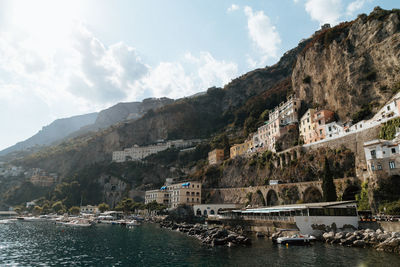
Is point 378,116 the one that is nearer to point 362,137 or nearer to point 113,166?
point 362,137

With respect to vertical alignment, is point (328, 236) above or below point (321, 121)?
below

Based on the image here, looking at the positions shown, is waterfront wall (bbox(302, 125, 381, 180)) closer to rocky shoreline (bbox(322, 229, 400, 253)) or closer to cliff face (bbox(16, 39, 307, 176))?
rocky shoreline (bbox(322, 229, 400, 253))

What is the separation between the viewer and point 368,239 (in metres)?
30.9

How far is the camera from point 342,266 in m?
22.4

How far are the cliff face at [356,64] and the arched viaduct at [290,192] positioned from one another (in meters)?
19.4

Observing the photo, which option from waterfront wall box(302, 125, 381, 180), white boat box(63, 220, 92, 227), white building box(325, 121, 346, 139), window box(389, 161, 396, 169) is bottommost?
white boat box(63, 220, 92, 227)

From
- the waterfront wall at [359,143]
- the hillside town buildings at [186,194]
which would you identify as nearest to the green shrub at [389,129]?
the waterfront wall at [359,143]

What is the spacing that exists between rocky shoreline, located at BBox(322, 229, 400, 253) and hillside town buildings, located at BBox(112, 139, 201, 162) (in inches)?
4294

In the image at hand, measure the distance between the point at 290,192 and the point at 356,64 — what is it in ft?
105

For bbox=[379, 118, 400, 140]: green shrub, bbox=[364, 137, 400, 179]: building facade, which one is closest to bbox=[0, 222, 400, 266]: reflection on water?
bbox=[364, 137, 400, 179]: building facade

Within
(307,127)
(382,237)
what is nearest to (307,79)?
(307,127)

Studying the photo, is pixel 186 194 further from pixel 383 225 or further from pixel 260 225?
pixel 383 225

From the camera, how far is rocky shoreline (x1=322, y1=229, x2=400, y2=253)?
89.8 ft

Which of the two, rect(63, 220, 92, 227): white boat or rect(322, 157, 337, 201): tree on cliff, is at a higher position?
rect(322, 157, 337, 201): tree on cliff
